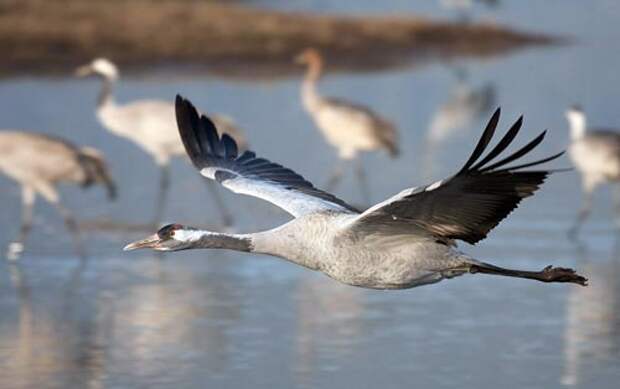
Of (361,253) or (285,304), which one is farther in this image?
(285,304)

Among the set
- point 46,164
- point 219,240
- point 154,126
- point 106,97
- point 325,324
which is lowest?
point 325,324

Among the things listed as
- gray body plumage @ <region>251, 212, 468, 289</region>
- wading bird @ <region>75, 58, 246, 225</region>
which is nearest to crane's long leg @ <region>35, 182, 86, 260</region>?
wading bird @ <region>75, 58, 246, 225</region>

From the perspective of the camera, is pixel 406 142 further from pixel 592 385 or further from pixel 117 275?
pixel 592 385

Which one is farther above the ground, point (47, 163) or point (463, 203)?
point (47, 163)

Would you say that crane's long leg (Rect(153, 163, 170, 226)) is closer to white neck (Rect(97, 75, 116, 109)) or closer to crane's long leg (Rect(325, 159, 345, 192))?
white neck (Rect(97, 75, 116, 109))

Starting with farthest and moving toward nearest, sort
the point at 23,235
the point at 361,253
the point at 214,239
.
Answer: the point at 23,235 → the point at 214,239 → the point at 361,253

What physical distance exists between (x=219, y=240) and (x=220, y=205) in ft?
21.5

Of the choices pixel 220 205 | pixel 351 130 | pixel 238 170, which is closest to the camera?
pixel 238 170

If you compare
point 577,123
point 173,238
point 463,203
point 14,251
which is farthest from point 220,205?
point 463,203

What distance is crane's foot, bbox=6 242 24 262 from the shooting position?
12.7 metres

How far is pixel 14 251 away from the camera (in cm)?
1279

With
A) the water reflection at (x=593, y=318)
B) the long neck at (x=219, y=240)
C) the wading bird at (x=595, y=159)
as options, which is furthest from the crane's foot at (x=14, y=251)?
the long neck at (x=219, y=240)

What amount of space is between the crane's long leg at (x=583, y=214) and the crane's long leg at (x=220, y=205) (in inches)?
114

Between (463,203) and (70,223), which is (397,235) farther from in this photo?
(70,223)
